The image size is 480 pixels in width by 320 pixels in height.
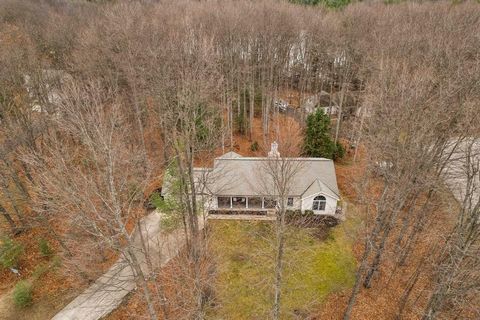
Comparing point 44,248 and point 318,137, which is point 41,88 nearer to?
point 44,248

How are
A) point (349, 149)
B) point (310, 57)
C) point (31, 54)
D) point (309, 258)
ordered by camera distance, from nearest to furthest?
1. point (309, 258)
2. point (31, 54)
3. point (349, 149)
4. point (310, 57)

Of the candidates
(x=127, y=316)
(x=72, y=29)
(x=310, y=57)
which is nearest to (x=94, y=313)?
(x=127, y=316)

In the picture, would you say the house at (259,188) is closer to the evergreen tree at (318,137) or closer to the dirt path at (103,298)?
the evergreen tree at (318,137)

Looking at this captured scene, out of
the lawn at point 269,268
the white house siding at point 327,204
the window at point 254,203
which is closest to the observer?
the lawn at point 269,268

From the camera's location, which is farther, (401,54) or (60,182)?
(401,54)

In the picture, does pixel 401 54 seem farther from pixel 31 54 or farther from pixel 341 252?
pixel 31 54

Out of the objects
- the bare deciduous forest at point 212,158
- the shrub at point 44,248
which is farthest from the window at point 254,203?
the shrub at point 44,248

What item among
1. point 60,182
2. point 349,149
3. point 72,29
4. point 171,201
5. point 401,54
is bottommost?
point 349,149
